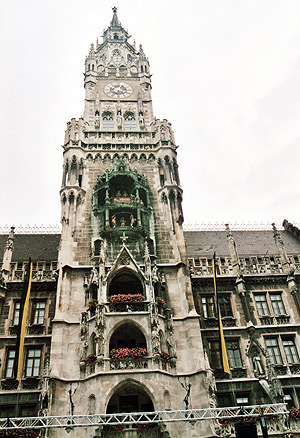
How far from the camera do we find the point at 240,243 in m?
36.3

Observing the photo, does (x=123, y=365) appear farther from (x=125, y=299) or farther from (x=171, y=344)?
(x=125, y=299)

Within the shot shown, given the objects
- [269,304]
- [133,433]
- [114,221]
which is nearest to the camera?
[133,433]

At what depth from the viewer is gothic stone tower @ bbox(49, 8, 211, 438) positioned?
2233 centimetres

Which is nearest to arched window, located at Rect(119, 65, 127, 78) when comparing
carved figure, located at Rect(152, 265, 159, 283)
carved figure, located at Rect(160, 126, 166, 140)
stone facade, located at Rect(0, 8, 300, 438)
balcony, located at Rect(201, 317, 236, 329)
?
stone facade, located at Rect(0, 8, 300, 438)

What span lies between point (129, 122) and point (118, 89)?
485 centimetres

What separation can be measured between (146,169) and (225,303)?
40.6 ft

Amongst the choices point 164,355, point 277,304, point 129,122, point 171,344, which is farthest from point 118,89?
point 164,355

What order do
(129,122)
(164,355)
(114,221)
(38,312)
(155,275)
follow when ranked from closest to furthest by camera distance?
(164,355) < (155,275) < (38,312) < (114,221) < (129,122)

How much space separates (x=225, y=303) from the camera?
28625 mm

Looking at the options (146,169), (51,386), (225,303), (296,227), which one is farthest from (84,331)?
(296,227)

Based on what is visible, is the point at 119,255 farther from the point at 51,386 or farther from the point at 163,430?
the point at 163,430

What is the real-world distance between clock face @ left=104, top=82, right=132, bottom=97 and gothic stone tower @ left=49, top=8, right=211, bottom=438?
94cm

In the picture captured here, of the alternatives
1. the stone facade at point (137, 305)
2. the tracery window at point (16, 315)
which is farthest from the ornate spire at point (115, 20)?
the tracery window at point (16, 315)

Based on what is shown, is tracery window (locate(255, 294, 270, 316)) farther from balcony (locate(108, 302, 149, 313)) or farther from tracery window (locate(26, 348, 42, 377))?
tracery window (locate(26, 348, 42, 377))
